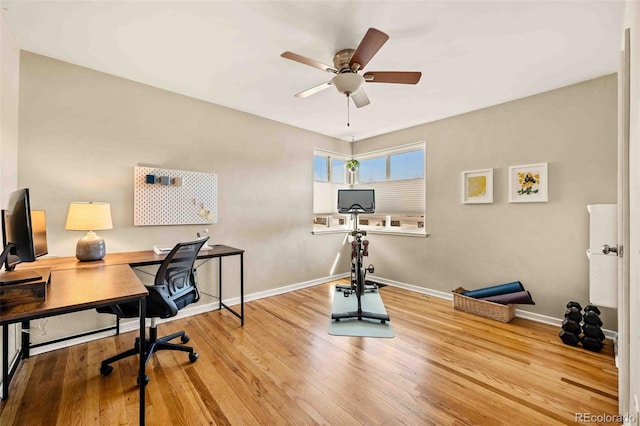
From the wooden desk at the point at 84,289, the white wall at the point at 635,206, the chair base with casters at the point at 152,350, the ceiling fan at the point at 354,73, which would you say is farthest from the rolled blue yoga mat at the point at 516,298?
the wooden desk at the point at 84,289

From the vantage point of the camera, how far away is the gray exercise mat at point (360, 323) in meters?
2.75

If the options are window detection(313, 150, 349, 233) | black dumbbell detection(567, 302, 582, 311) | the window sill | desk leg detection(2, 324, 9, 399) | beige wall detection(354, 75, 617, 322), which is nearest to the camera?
desk leg detection(2, 324, 9, 399)

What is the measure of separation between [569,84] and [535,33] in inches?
48.7

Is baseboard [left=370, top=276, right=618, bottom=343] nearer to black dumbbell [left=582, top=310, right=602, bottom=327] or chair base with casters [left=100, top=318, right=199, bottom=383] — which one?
black dumbbell [left=582, top=310, right=602, bottom=327]

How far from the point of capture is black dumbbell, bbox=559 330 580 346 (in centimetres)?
249

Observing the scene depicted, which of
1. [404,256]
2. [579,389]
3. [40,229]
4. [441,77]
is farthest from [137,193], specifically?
[579,389]

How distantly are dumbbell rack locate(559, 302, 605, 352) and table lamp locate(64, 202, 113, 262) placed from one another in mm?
4229

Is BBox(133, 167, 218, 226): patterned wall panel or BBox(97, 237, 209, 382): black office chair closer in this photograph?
BBox(97, 237, 209, 382): black office chair

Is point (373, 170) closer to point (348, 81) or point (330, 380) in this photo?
point (348, 81)

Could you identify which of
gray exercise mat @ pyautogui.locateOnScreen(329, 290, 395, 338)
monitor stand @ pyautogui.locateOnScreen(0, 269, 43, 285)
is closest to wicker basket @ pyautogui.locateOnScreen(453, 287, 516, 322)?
gray exercise mat @ pyautogui.locateOnScreen(329, 290, 395, 338)

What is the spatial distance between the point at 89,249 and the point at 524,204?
4402mm

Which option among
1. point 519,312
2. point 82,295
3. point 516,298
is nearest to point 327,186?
point 516,298

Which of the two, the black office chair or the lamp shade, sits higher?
the lamp shade

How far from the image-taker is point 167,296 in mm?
2080
